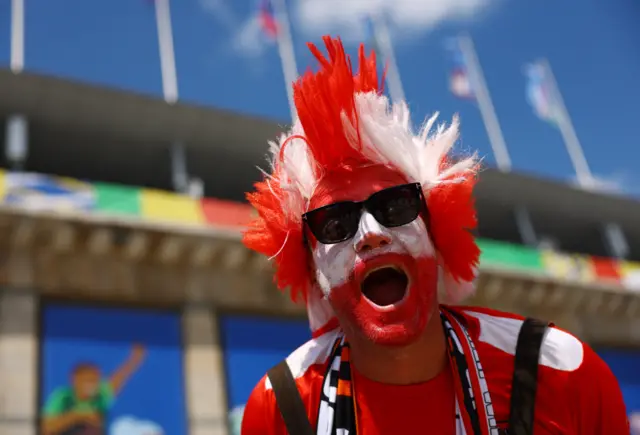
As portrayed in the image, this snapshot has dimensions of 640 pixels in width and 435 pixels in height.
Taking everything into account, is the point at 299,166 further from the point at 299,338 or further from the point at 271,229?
the point at 299,338

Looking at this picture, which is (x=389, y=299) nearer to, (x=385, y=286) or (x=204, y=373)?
(x=385, y=286)

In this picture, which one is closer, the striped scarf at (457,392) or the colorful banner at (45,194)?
the striped scarf at (457,392)

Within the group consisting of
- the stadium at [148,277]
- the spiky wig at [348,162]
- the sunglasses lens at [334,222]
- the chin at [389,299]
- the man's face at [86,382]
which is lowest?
the chin at [389,299]

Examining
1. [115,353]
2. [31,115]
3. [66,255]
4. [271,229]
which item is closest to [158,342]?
[115,353]

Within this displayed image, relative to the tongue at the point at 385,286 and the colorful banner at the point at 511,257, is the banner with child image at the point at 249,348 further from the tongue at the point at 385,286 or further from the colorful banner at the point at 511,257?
the tongue at the point at 385,286

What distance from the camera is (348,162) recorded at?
7.91 ft

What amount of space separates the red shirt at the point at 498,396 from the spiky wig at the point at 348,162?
39 cm

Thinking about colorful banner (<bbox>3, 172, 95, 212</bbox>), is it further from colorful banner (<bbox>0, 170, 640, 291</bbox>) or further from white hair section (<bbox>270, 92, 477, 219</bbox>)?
white hair section (<bbox>270, 92, 477, 219</bbox>)

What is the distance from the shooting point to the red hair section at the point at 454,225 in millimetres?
2473

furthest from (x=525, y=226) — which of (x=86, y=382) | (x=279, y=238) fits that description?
(x=279, y=238)

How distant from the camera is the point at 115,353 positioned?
32.7ft

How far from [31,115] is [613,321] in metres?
15.9

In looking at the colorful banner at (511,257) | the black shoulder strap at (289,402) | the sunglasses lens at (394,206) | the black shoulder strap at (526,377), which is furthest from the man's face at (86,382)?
the colorful banner at (511,257)

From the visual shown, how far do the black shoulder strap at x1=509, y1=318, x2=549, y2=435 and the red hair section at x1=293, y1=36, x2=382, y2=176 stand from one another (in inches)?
36.5
